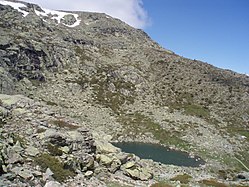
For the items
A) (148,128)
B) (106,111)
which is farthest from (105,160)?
(106,111)

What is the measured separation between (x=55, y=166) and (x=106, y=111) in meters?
75.5

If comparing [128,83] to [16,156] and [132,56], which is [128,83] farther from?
[16,156]

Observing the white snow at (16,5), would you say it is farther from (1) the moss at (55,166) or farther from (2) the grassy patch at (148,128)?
(1) the moss at (55,166)

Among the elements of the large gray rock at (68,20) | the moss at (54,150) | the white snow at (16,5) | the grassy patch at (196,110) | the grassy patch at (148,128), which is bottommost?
the moss at (54,150)

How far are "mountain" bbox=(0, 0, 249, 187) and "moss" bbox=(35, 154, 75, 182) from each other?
→ 8 cm

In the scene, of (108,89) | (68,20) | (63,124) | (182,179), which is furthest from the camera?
(68,20)

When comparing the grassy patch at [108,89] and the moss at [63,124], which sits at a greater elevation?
the grassy patch at [108,89]

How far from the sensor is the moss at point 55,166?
2181 cm

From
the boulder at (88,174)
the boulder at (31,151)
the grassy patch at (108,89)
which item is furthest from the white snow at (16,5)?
the boulder at (88,174)

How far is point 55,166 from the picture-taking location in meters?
22.5

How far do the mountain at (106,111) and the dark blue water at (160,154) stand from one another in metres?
3.44

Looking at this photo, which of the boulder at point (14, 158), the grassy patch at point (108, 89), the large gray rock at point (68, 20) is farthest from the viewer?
the large gray rock at point (68, 20)

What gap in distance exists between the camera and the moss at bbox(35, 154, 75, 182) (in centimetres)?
2181

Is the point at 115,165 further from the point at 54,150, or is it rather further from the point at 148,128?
the point at 148,128
